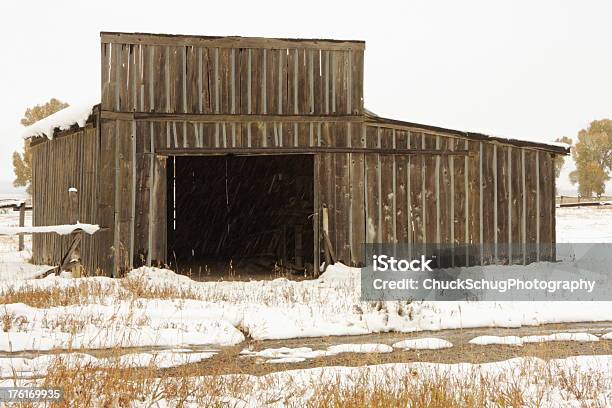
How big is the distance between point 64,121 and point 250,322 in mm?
9397

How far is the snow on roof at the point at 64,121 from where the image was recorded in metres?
15.7

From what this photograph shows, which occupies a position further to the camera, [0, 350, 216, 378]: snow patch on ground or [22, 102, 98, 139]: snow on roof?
[22, 102, 98, 139]: snow on roof

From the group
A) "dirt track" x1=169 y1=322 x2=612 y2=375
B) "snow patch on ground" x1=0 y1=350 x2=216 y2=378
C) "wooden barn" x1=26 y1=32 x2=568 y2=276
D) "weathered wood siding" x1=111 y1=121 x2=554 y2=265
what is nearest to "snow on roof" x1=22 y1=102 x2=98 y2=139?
"wooden barn" x1=26 y1=32 x2=568 y2=276

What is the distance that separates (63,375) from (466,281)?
940 cm

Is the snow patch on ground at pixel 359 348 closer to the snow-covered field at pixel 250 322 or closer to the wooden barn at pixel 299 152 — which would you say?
the snow-covered field at pixel 250 322

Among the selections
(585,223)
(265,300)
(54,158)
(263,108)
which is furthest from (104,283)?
(585,223)

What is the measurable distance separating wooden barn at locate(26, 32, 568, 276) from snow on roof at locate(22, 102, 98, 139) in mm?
225

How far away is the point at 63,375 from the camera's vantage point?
19.6 feet

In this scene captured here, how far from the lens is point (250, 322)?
32.0 ft

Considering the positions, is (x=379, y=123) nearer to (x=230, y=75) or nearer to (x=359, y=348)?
(x=230, y=75)

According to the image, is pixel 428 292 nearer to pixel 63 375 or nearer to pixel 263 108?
pixel 263 108

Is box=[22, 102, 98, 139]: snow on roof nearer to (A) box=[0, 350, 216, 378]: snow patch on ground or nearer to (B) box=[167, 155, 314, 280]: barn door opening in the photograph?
(B) box=[167, 155, 314, 280]: barn door opening

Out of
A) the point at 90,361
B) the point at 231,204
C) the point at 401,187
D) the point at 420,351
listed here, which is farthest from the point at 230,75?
the point at 90,361

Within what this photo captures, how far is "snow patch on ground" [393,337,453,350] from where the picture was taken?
8773 mm
